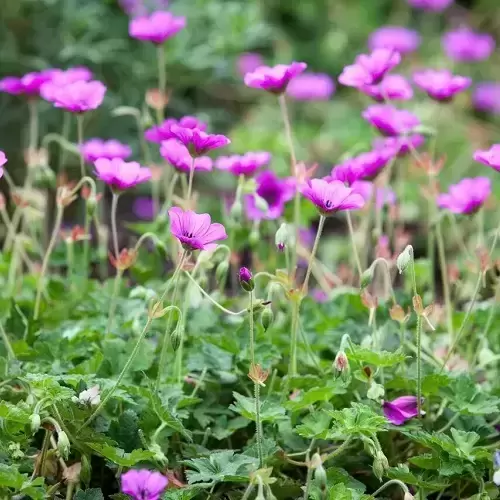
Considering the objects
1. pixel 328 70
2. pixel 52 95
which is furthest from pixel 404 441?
pixel 328 70

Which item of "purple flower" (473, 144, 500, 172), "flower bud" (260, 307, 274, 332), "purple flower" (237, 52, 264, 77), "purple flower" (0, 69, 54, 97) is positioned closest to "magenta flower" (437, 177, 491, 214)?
"purple flower" (473, 144, 500, 172)

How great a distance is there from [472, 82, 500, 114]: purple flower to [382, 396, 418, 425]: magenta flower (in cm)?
315

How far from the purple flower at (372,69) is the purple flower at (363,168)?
0.12 m

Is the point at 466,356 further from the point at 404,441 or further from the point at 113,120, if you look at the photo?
the point at 113,120

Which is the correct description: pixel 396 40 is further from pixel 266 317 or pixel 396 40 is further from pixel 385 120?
pixel 266 317

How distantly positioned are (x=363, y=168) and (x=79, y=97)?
0.46 meters

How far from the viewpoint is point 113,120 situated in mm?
3152

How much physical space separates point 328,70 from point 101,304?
127 inches

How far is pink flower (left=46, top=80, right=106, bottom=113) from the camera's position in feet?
5.10

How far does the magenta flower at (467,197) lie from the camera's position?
1640 millimetres

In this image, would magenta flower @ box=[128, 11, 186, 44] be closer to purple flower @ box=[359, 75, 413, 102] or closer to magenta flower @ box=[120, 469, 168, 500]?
purple flower @ box=[359, 75, 413, 102]

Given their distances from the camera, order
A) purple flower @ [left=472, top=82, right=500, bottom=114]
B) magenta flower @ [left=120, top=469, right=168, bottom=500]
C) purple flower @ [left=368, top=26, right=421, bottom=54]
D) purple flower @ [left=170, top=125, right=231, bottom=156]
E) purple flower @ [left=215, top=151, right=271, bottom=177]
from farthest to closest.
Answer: purple flower @ [left=472, top=82, right=500, bottom=114] < purple flower @ [left=368, top=26, right=421, bottom=54] < purple flower @ [left=215, top=151, right=271, bottom=177] < purple flower @ [left=170, top=125, right=231, bottom=156] < magenta flower @ [left=120, top=469, right=168, bottom=500]

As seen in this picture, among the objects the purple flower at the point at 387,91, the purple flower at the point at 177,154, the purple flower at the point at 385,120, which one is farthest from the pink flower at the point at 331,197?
the purple flower at the point at 387,91

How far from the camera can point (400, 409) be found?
1.40 m
